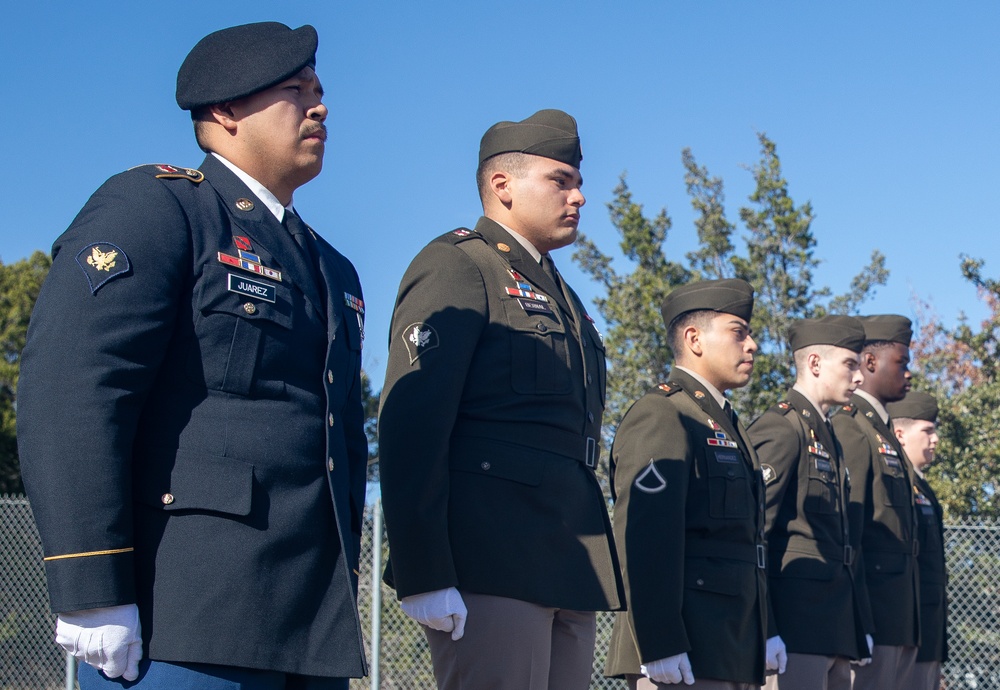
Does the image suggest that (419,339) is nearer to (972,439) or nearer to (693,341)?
(693,341)

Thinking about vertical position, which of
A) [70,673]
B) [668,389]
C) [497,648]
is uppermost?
[668,389]

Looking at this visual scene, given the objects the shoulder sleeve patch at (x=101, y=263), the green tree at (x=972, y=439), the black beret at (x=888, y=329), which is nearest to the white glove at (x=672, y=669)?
the shoulder sleeve patch at (x=101, y=263)

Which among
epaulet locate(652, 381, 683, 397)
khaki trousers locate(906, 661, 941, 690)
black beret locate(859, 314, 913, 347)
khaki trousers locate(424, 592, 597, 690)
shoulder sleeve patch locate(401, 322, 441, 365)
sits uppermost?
black beret locate(859, 314, 913, 347)

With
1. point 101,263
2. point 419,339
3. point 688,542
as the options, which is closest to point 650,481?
point 688,542

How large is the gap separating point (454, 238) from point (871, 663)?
14.0 feet

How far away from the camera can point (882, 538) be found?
6910 millimetres

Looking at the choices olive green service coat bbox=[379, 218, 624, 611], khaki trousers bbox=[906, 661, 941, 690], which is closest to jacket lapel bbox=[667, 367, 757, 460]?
olive green service coat bbox=[379, 218, 624, 611]

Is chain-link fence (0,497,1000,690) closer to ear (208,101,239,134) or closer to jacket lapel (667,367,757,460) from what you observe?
jacket lapel (667,367,757,460)

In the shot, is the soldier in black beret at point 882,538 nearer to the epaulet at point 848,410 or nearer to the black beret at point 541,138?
the epaulet at point 848,410

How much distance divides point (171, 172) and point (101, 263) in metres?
0.35

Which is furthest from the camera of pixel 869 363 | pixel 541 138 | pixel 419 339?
pixel 869 363

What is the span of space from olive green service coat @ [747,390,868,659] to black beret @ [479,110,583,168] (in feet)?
8.26

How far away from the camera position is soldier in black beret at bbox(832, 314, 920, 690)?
6738mm

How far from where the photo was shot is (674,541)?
14.8 feet
